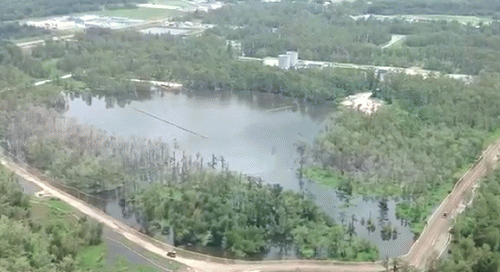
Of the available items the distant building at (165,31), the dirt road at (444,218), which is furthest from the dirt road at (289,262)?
the distant building at (165,31)

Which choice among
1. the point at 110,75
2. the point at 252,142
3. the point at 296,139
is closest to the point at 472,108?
the point at 296,139

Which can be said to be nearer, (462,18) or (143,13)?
(462,18)

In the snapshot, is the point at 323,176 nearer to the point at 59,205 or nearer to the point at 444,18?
the point at 59,205

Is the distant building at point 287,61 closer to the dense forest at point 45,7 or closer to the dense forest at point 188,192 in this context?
the dense forest at point 188,192

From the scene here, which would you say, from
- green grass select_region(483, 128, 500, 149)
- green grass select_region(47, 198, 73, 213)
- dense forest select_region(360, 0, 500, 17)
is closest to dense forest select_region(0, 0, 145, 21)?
dense forest select_region(360, 0, 500, 17)

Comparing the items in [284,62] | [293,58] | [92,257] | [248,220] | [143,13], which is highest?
[143,13]

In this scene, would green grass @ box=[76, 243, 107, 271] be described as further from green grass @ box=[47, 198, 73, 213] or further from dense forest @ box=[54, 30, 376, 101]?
dense forest @ box=[54, 30, 376, 101]

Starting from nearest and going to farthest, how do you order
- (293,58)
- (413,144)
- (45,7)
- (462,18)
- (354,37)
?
(413,144), (293,58), (354,37), (462,18), (45,7)

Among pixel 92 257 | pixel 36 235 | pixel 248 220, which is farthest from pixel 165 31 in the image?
pixel 92 257
